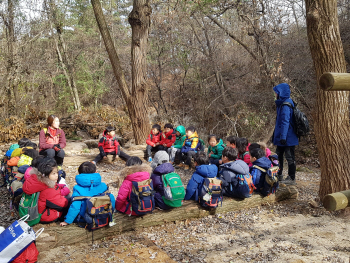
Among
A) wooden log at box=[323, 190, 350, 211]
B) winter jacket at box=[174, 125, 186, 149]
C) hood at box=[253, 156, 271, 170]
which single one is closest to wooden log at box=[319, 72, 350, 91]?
wooden log at box=[323, 190, 350, 211]

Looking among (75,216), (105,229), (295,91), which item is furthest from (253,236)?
(295,91)

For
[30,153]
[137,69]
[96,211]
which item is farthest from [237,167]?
[137,69]

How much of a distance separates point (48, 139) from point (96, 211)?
3825mm

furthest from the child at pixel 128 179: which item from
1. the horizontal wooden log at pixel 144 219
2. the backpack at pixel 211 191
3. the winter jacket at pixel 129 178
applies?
the backpack at pixel 211 191

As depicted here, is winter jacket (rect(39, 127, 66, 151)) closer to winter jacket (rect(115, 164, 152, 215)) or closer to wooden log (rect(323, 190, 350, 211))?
winter jacket (rect(115, 164, 152, 215))

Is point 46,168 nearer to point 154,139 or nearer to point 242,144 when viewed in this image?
point 242,144

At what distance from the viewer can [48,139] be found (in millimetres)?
6832

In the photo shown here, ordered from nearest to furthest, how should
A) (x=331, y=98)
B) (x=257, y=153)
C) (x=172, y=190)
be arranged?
(x=172, y=190), (x=331, y=98), (x=257, y=153)

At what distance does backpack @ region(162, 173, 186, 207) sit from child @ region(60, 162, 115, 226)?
0.78 metres

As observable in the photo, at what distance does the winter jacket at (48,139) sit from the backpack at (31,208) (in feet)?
10.6

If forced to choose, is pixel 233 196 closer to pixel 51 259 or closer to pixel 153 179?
pixel 153 179

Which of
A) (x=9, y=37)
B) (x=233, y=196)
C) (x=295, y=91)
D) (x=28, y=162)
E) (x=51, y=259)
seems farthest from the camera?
(x=9, y=37)

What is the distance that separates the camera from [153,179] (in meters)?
4.33

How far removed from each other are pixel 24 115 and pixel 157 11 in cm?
750
